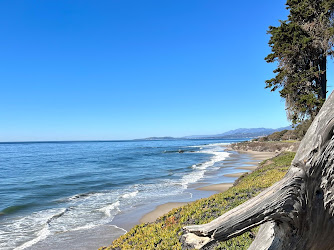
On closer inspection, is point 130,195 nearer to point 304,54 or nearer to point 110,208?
point 110,208

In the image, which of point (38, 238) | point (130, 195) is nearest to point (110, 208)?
point (130, 195)

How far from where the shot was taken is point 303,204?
2137 millimetres

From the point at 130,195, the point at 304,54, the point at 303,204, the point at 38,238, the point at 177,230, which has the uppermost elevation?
the point at 304,54

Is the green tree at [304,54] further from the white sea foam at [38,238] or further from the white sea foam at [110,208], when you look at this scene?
the white sea foam at [38,238]

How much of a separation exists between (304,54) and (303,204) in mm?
13391

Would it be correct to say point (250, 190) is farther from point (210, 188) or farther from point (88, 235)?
point (210, 188)

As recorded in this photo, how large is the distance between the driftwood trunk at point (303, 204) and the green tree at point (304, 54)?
11152 millimetres

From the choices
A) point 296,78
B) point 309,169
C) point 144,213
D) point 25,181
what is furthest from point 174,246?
point 25,181

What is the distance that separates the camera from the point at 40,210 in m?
14.5

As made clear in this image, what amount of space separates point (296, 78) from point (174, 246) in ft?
37.3

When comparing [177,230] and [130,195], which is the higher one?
[177,230]

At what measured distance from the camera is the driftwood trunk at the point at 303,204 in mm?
2102

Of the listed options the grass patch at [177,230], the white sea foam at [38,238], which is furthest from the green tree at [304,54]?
the white sea foam at [38,238]

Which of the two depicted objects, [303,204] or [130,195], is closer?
[303,204]
